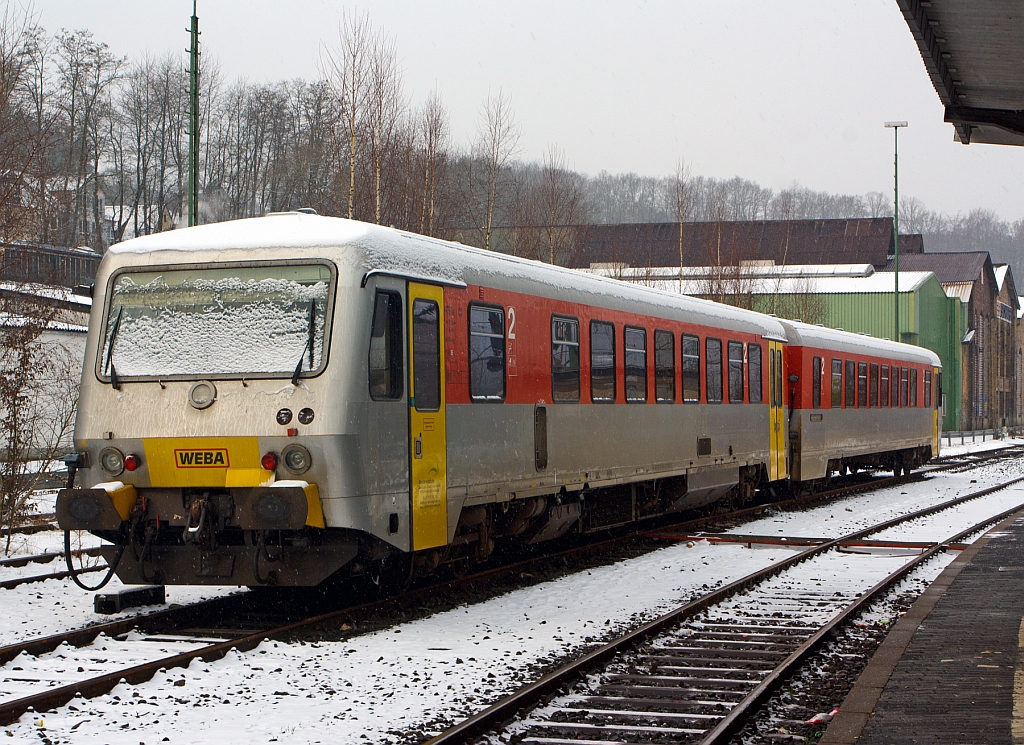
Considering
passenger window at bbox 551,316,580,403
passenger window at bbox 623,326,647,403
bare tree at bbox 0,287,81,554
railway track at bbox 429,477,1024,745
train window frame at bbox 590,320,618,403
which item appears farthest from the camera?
passenger window at bbox 623,326,647,403

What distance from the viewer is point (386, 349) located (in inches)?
377

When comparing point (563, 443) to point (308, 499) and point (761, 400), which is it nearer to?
point (308, 499)

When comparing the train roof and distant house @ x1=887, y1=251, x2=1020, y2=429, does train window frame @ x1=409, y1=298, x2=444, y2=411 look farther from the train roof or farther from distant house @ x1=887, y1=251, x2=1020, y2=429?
distant house @ x1=887, y1=251, x2=1020, y2=429

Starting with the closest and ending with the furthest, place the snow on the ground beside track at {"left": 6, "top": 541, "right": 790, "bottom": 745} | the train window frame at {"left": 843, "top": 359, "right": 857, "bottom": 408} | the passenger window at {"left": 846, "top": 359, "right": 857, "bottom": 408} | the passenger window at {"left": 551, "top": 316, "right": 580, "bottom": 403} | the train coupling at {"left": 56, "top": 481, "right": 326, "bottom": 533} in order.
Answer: the snow on the ground beside track at {"left": 6, "top": 541, "right": 790, "bottom": 745} → the train coupling at {"left": 56, "top": 481, "right": 326, "bottom": 533} → the passenger window at {"left": 551, "top": 316, "right": 580, "bottom": 403} → the train window frame at {"left": 843, "top": 359, "right": 857, "bottom": 408} → the passenger window at {"left": 846, "top": 359, "right": 857, "bottom": 408}

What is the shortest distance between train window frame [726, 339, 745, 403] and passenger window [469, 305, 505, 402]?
722cm

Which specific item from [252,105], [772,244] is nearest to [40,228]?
[252,105]

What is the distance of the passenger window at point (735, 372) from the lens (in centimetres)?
1797

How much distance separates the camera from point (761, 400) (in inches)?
762

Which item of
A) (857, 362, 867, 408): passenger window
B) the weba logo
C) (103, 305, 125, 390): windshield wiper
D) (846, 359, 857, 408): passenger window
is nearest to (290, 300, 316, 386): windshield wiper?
the weba logo

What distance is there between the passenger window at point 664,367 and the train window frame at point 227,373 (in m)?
6.66

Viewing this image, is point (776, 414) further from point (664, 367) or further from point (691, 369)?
point (664, 367)

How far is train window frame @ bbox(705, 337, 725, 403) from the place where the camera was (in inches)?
668

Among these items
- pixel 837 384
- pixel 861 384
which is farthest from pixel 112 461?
pixel 861 384

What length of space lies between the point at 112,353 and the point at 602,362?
572cm
